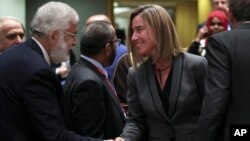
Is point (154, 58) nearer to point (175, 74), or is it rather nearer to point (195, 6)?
point (175, 74)

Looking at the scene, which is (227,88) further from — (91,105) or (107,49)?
(107,49)

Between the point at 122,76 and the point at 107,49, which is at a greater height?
the point at 107,49

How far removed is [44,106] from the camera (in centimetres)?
248

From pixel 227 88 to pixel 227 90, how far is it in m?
0.01

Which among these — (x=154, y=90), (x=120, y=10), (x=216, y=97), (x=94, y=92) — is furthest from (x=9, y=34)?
(x=120, y=10)

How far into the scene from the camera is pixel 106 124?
3.29 meters

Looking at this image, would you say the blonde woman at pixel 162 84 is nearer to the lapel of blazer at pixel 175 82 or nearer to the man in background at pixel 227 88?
the lapel of blazer at pixel 175 82

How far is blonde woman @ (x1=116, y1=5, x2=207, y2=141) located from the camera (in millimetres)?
2848

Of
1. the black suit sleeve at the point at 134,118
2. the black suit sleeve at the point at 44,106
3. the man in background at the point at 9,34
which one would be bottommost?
the black suit sleeve at the point at 134,118

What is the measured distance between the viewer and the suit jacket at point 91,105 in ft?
10.3

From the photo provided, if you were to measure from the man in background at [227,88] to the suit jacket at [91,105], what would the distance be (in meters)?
0.75

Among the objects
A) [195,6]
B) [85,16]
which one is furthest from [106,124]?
[195,6]

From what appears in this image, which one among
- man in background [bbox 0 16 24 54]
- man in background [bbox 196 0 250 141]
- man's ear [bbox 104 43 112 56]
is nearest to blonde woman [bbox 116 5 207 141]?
man in background [bbox 196 0 250 141]

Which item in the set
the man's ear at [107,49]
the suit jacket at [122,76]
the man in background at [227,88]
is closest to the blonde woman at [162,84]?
the man in background at [227,88]
